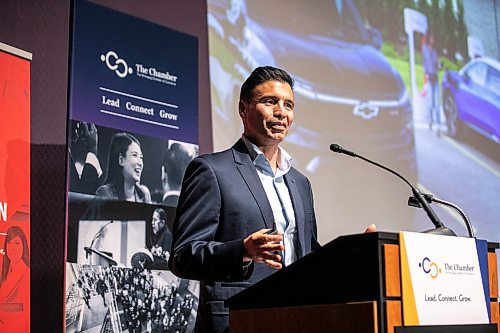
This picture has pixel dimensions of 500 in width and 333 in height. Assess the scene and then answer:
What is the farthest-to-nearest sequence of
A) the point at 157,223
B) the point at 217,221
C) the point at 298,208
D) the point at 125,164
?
the point at 157,223
the point at 125,164
the point at 298,208
the point at 217,221

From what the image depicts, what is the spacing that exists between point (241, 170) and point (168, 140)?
1484 millimetres

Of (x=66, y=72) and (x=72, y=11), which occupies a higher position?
(x=72, y=11)

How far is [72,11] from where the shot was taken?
3.42 metres

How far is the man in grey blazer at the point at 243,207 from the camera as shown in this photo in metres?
2.10

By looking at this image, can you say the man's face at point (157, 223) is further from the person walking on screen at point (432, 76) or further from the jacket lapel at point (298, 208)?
the person walking on screen at point (432, 76)

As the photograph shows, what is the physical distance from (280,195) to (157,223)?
137 centimetres

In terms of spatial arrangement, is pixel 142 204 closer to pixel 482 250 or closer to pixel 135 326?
pixel 135 326

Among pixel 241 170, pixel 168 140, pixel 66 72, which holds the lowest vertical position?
pixel 241 170

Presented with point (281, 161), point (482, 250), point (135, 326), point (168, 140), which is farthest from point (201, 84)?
point (482, 250)

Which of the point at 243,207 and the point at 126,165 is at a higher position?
the point at 126,165

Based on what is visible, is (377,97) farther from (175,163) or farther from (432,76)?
(175,163)

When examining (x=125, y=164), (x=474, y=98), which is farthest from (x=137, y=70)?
(x=474, y=98)

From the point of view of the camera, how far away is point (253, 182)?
237 centimetres

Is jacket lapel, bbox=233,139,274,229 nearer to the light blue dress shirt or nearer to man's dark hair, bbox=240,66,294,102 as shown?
the light blue dress shirt
